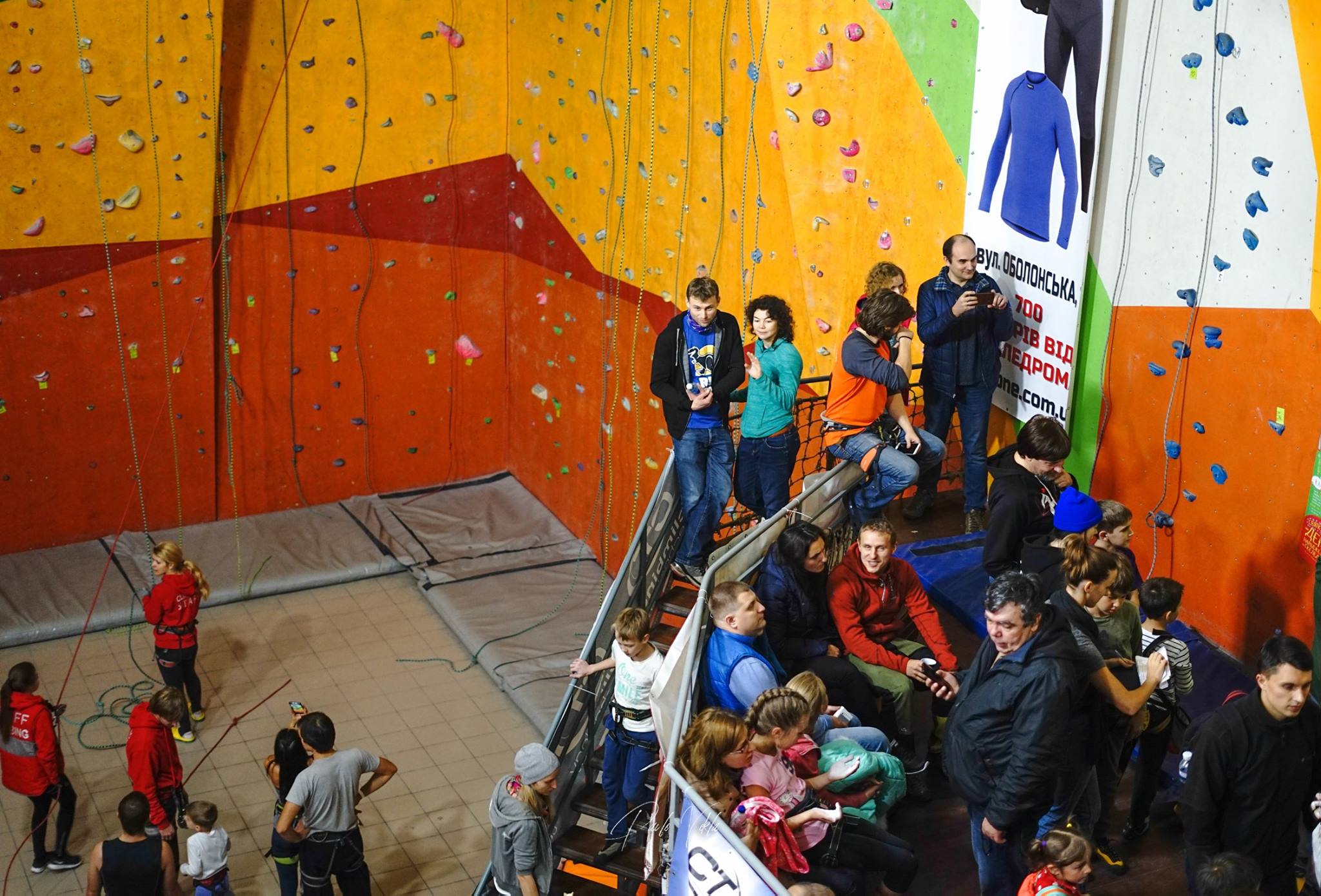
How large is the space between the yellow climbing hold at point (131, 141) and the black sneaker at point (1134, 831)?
26.0 ft

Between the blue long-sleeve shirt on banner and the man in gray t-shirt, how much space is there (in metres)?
3.82

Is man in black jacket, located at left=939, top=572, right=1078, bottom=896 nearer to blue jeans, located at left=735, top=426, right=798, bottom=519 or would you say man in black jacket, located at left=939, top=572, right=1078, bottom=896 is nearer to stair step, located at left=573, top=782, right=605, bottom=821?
blue jeans, located at left=735, top=426, right=798, bottom=519

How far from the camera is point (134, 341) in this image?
10336mm

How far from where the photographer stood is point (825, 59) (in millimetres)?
7594

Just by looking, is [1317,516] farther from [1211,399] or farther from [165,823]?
[165,823]

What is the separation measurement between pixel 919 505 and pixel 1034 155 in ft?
5.74

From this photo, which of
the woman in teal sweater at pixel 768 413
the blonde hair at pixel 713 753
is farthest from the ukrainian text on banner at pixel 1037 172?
the blonde hair at pixel 713 753

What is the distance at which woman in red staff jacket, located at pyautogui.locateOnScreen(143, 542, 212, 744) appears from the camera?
314 inches

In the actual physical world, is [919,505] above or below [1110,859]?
above

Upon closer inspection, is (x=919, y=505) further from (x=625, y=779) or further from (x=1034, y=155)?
(x=625, y=779)

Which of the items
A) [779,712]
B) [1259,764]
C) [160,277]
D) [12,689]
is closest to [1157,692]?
[1259,764]

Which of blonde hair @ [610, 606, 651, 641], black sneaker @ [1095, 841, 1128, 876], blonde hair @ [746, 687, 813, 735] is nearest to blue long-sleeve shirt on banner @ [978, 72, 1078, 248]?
blonde hair @ [610, 606, 651, 641]

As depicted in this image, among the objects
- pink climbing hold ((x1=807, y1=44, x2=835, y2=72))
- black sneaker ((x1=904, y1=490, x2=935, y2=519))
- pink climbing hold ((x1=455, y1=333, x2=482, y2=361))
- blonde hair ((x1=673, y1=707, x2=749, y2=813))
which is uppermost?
pink climbing hold ((x1=807, y1=44, x2=835, y2=72))

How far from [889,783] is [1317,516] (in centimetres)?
198
